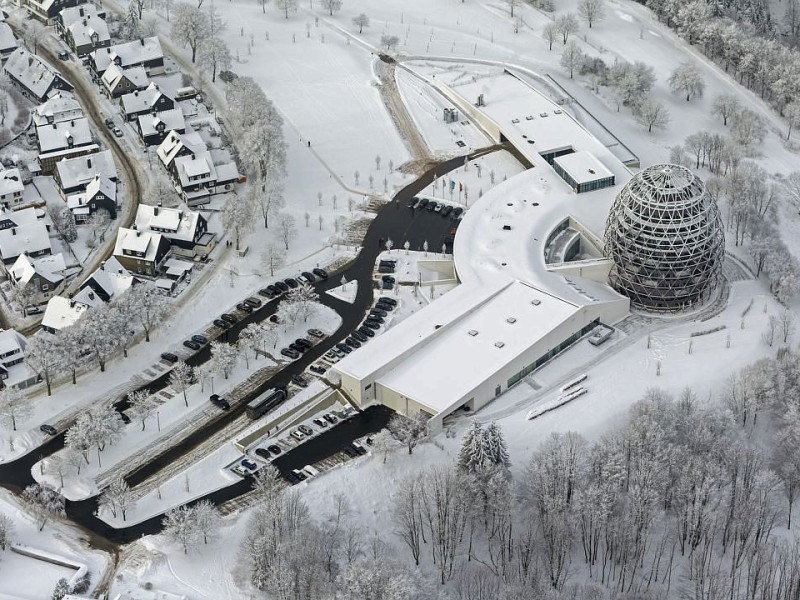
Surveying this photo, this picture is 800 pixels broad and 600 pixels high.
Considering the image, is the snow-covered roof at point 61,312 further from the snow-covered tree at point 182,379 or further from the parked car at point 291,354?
the parked car at point 291,354

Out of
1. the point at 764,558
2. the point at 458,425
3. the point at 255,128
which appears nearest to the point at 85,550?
the point at 458,425

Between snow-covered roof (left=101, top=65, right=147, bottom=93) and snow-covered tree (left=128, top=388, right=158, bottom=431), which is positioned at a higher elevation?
snow-covered roof (left=101, top=65, right=147, bottom=93)

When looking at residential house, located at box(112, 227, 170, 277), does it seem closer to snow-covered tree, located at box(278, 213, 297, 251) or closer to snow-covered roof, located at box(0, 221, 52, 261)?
snow-covered roof, located at box(0, 221, 52, 261)

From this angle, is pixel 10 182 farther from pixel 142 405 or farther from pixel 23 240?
pixel 142 405

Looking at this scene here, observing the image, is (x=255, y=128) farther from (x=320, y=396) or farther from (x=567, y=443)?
(x=567, y=443)

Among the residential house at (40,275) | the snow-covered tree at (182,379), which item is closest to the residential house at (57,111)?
the residential house at (40,275)

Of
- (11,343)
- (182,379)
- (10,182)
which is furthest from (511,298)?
(10,182)

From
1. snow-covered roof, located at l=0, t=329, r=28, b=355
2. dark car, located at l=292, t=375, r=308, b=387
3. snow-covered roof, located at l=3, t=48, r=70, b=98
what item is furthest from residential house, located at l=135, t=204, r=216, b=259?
snow-covered roof, located at l=3, t=48, r=70, b=98
